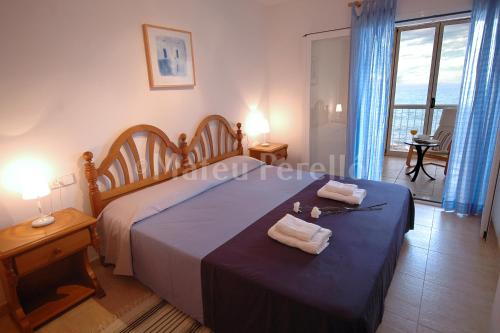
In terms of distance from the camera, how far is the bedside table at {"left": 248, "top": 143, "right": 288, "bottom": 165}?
395 cm

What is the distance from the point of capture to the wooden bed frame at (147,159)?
2.38m

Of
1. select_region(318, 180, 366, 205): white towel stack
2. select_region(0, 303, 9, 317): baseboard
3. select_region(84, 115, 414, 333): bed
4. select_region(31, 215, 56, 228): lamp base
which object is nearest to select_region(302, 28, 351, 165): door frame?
select_region(84, 115, 414, 333): bed

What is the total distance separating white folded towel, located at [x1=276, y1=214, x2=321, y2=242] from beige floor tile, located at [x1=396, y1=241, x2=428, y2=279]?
1.04m

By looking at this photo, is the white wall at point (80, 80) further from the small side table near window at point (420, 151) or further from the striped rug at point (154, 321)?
the small side table near window at point (420, 151)

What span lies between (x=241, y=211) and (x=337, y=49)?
8.80ft

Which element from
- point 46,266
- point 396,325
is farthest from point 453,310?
point 46,266

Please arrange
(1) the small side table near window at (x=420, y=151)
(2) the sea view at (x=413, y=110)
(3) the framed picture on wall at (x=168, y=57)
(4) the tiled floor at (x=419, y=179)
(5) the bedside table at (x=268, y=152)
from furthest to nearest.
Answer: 1. (2) the sea view at (x=413, y=110)
2. (1) the small side table near window at (x=420, y=151)
3. (5) the bedside table at (x=268, y=152)
4. (4) the tiled floor at (x=419, y=179)
5. (3) the framed picture on wall at (x=168, y=57)

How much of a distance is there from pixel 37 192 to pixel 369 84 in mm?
3457

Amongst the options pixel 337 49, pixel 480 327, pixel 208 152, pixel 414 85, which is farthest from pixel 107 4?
pixel 414 85

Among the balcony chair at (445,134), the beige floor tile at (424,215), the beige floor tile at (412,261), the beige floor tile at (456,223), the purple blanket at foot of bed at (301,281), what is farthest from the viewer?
the balcony chair at (445,134)

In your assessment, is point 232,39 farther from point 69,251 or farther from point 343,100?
point 69,251

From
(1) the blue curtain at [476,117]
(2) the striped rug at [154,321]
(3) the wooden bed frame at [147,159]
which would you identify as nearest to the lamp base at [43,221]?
(3) the wooden bed frame at [147,159]

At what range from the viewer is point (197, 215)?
2.22m

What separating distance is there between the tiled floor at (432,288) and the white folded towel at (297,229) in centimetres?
73
